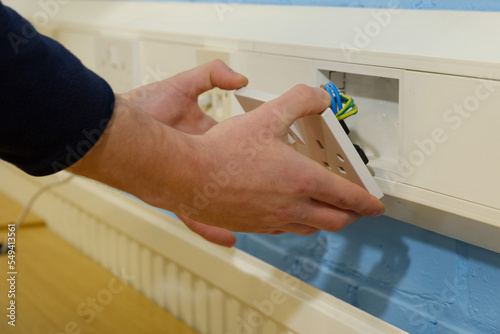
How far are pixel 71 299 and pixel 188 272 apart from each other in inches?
8.6

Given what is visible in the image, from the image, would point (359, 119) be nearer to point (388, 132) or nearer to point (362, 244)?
point (388, 132)

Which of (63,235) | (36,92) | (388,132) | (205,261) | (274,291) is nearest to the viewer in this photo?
(36,92)

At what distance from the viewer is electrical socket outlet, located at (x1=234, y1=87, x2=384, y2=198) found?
50 centimetres

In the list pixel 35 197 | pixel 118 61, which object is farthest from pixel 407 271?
pixel 35 197

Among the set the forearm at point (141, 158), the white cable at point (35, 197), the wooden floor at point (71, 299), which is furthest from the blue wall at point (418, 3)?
the white cable at point (35, 197)

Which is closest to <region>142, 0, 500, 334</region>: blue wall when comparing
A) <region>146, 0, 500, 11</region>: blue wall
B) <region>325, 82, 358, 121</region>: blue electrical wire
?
<region>146, 0, 500, 11</region>: blue wall

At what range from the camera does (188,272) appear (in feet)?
2.90

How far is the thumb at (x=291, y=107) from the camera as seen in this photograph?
492mm

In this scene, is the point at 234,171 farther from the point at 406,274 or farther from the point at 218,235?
the point at 406,274

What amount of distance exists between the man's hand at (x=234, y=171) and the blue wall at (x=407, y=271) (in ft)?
0.54

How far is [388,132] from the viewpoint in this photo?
61cm

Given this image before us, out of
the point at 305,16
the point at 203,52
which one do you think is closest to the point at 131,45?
the point at 203,52

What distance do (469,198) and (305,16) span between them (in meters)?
0.29

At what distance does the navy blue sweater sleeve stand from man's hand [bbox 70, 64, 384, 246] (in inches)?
0.8
